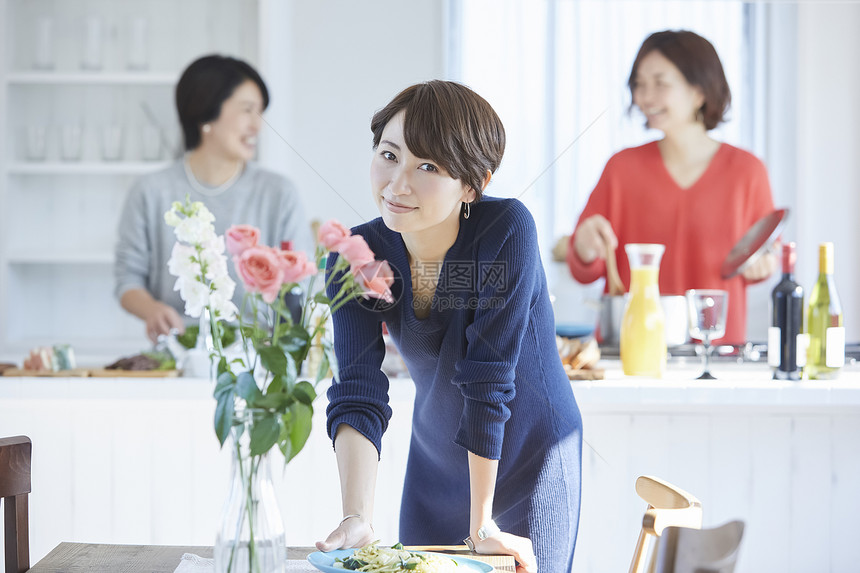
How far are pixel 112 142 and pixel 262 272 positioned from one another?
2801mm

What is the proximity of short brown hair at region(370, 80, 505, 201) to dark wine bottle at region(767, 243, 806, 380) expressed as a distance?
3.23ft

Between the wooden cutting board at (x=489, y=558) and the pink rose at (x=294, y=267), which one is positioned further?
the wooden cutting board at (x=489, y=558)

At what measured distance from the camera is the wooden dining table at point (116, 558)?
1.00m

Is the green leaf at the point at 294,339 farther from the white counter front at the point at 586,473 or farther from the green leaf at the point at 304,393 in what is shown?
the white counter front at the point at 586,473

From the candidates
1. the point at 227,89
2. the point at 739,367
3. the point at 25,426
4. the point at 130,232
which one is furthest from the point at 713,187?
the point at 25,426

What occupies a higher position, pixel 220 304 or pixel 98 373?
pixel 220 304

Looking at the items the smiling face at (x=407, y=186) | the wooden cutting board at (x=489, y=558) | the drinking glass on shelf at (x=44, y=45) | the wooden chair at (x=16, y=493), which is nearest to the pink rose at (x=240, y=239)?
the smiling face at (x=407, y=186)

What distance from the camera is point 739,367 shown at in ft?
6.66

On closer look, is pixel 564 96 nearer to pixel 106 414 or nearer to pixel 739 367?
pixel 739 367

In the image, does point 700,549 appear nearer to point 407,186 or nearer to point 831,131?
point 407,186

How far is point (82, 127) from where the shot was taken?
3334 millimetres

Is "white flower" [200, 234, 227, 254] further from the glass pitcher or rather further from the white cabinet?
the white cabinet

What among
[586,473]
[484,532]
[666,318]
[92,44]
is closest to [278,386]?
[484,532]

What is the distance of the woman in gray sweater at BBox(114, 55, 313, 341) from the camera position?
111 inches
